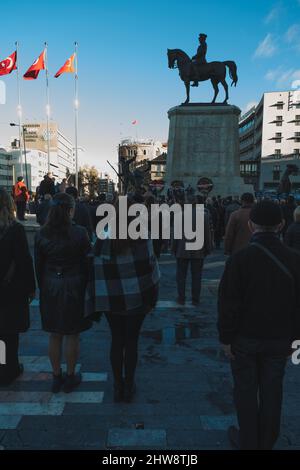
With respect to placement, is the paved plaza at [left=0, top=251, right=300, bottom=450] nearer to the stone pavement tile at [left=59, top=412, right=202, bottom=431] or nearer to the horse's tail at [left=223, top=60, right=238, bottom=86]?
the stone pavement tile at [left=59, top=412, right=202, bottom=431]

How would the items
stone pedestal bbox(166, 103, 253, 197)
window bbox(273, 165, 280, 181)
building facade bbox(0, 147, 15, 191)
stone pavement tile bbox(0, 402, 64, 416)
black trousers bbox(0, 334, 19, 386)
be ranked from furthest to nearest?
building facade bbox(0, 147, 15, 191) → window bbox(273, 165, 280, 181) → stone pedestal bbox(166, 103, 253, 197) → black trousers bbox(0, 334, 19, 386) → stone pavement tile bbox(0, 402, 64, 416)

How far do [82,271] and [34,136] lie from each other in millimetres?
151633

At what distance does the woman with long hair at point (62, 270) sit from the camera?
3.57 meters

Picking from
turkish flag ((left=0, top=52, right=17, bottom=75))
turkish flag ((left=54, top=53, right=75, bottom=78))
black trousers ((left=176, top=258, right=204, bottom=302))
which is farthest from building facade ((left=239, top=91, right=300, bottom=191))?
black trousers ((left=176, top=258, right=204, bottom=302))

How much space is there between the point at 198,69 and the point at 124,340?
22.8 metres

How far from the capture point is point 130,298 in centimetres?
347

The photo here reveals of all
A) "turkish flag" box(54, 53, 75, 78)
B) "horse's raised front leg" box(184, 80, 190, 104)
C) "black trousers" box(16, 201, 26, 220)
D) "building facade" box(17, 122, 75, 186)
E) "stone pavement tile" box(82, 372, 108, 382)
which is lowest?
"stone pavement tile" box(82, 372, 108, 382)

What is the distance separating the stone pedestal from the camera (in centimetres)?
2458

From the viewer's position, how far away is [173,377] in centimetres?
414

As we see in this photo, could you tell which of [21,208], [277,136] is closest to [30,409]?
[21,208]

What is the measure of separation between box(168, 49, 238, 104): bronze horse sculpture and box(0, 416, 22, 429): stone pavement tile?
76.5 ft
